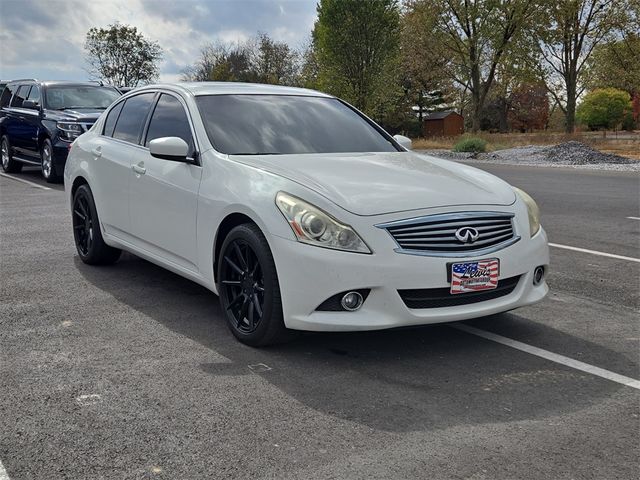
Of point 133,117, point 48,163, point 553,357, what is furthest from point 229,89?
point 48,163

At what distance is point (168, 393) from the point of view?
3783 millimetres

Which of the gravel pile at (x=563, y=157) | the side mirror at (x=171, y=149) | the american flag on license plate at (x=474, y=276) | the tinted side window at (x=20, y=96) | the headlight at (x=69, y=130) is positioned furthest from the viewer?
the gravel pile at (x=563, y=157)

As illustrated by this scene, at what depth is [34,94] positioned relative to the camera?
15.3 m

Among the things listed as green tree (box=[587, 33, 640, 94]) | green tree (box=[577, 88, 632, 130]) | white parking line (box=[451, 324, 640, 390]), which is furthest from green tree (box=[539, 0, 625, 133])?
white parking line (box=[451, 324, 640, 390])

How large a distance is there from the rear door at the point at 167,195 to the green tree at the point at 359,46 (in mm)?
32356

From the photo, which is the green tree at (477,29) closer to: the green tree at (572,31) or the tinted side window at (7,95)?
the green tree at (572,31)

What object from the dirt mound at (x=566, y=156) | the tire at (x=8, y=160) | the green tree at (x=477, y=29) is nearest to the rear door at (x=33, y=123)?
the tire at (x=8, y=160)

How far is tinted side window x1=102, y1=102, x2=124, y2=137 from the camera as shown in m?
6.64

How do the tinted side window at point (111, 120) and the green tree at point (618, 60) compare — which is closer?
the tinted side window at point (111, 120)

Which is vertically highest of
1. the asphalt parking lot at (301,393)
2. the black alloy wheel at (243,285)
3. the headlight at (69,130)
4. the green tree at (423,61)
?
the green tree at (423,61)

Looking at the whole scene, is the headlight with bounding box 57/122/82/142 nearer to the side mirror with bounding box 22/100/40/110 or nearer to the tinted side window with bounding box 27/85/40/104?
the side mirror with bounding box 22/100/40/110

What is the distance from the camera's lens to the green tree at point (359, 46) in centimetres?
3662

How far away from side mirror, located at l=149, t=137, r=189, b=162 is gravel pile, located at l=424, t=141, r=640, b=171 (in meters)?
18.6

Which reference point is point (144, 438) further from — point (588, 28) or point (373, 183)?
point (588, 28)
